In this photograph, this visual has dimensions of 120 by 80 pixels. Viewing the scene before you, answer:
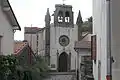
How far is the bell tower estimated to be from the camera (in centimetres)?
5412

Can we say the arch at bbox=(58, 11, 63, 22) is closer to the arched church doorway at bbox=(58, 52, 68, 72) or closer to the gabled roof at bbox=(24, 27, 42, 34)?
the arched church doorway at bbox=(58, 52, 68, 72)

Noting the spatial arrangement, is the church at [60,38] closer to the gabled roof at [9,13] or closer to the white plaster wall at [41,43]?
the white plaster wall at [41,43]

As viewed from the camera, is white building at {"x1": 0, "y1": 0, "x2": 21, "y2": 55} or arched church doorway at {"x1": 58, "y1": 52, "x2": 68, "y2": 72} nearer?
white building at {"x1": 0, "y1": 0, "x2": 21, "y2": 55}

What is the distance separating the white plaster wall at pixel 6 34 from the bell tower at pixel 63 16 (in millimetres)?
35939

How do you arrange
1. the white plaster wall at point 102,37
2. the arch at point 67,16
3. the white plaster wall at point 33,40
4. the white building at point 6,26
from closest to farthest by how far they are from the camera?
the white plaster wall at point 102,37
the white building at point 6,26
the arch at point 67,16
the white plaster wall at point 33,40

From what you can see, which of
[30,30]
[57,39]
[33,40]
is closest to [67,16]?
[57,39]

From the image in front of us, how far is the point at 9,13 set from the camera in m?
17.5

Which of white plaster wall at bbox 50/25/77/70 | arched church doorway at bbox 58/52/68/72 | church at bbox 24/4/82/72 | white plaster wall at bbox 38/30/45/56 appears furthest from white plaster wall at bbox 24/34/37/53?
arched church doorway at bbox 58/52/68/72

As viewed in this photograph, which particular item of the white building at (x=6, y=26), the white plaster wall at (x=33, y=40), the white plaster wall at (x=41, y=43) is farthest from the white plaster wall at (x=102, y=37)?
the white plaster wall at (x=33, y=40)

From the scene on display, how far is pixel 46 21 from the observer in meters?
57.8

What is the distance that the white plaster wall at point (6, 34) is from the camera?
650 inches

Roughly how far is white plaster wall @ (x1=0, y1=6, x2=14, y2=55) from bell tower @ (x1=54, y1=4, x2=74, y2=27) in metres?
35.9

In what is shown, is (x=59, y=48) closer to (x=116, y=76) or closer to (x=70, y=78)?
(x=70, y=78)

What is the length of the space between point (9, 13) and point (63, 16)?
1503 inches
